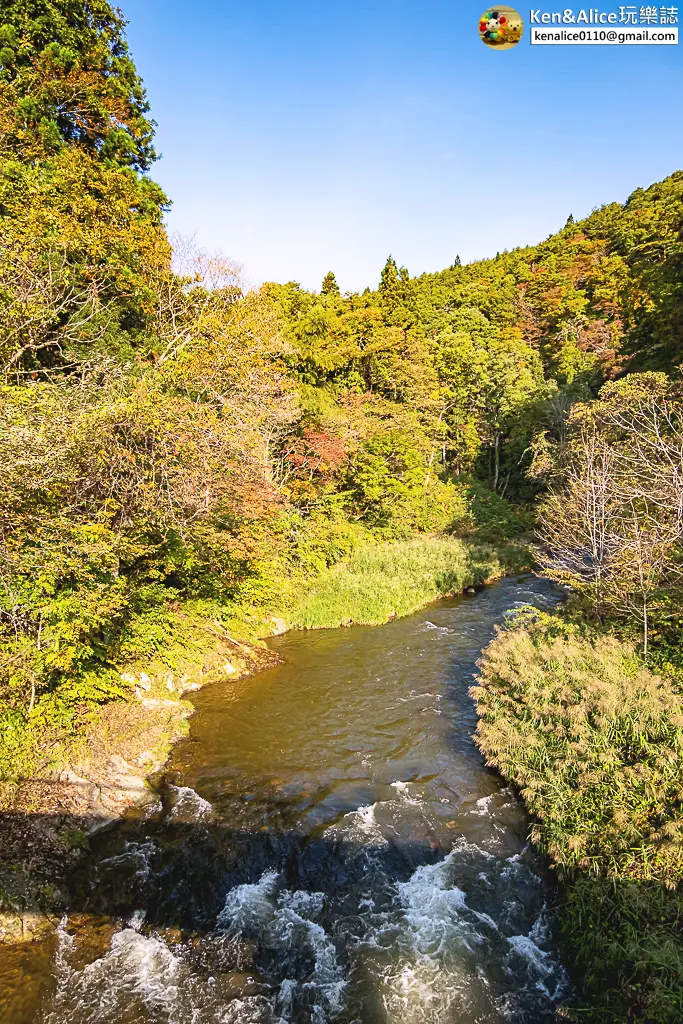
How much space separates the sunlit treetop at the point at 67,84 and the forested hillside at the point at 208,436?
0.37 feet

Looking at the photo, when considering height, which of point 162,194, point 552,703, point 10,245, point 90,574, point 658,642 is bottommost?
point 552,703

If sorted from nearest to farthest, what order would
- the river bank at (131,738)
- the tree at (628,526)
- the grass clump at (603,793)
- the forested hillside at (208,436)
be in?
1. the grass clump at (603,793)
2. the river bank at (131,738)
3. the forested hillside at (208,436)
4. the tree at (628,526)

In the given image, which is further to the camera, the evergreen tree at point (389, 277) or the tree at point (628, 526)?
the evergreen tree at point (389, 277)

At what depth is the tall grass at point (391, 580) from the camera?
18625mm

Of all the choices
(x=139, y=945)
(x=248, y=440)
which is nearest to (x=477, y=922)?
(x=139, y=945)

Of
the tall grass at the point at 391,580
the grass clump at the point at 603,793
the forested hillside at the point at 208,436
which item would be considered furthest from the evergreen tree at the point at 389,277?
the grass clump at the point at 603,793

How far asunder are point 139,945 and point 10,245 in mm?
15878

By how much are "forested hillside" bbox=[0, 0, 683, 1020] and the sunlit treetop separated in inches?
4.4

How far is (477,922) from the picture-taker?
6.80 meters

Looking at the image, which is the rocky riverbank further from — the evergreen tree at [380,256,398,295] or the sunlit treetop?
the evergreen tree at [380,256,398,295]

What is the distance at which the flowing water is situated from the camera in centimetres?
595

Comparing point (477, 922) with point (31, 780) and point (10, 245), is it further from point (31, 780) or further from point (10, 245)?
point (10, 245)

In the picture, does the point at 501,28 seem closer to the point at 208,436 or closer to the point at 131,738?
the point at 208,436

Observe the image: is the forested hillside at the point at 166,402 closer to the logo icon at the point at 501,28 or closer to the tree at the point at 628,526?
the tree at the point at 628,526
